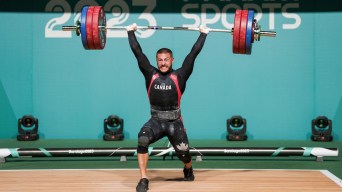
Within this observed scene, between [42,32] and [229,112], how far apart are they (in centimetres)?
356

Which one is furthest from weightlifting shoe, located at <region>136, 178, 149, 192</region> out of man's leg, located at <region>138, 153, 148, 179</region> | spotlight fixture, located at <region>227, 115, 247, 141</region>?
spotlight fixture, located at <region>227, 115, 247, 141</region>

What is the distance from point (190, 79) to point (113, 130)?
160cm

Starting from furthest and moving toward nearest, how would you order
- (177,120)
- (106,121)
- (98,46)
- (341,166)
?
(106,121)
(341,166)
(98,46)
(177,120)

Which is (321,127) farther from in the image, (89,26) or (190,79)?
(89,26)

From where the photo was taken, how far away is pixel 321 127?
8812 mm

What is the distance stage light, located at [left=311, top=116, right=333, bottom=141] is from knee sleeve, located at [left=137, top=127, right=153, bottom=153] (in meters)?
4.41

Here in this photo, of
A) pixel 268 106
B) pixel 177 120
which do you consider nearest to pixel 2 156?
pixel 177 120

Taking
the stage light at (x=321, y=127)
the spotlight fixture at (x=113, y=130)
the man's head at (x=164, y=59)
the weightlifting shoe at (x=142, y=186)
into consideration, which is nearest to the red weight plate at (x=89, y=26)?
the man's head at (x=164, y=59)

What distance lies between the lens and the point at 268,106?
9.14 meters

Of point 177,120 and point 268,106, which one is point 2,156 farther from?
point 268,106

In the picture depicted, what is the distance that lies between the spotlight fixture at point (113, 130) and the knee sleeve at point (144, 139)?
3773 mm

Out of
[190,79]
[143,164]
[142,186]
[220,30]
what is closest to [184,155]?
[143,164]

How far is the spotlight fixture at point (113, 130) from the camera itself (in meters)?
8.97

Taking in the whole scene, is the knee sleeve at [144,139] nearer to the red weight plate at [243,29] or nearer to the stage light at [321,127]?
the red weight plate at [243,29]
